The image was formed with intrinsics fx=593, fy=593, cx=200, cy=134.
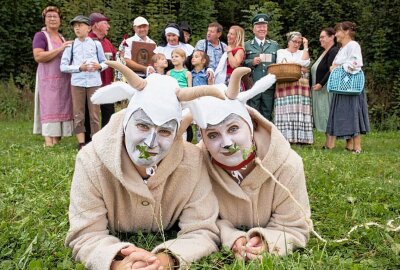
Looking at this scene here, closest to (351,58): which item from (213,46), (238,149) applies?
(213,46)

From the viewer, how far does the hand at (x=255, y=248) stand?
3.10 meters

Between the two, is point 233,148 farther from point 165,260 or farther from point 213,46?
point 213,46

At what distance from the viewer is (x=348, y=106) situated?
8.70 m

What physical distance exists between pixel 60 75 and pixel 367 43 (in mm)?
9040

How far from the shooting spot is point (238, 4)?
62.5ft

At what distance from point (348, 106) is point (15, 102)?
337 inches

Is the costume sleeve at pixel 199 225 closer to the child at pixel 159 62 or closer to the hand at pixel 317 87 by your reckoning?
the child at pixel 159 62

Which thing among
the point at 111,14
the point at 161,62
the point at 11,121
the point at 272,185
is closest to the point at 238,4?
the point at 111,14

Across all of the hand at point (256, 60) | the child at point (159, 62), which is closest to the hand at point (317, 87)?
the hand at point (256, 60)

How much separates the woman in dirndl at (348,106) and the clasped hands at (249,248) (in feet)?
18.4

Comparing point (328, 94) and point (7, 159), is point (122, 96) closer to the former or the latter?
point (7, 159)

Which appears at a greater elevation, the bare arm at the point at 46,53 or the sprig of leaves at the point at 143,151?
the bare arm at the point at 46,53

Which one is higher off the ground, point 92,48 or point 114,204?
point 92,48

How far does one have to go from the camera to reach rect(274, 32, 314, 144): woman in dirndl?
895 centimetres
